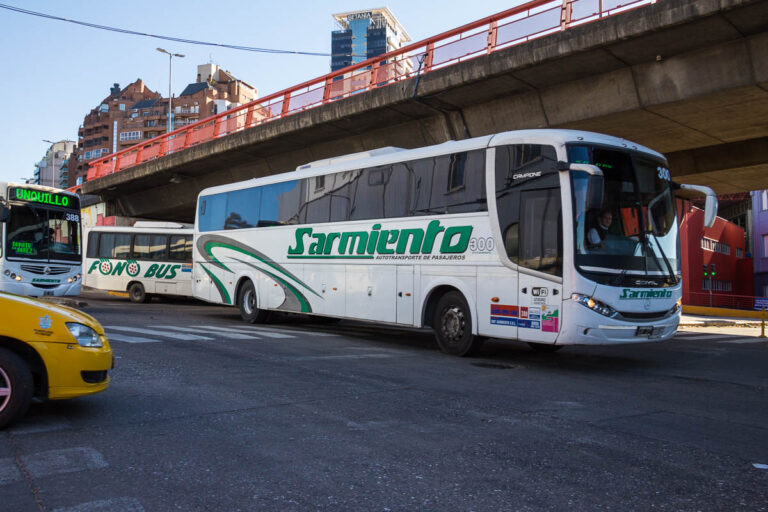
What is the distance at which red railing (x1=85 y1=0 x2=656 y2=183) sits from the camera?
14.4 meters

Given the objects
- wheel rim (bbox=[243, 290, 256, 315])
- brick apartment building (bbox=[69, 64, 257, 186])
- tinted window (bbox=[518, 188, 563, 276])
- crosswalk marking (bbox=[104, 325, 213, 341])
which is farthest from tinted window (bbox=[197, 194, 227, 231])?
brick apartment building (bbox=[69, 64, 257, 186])

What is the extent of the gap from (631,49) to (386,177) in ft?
18.9

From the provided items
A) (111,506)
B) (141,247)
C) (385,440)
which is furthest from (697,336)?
(141,247)

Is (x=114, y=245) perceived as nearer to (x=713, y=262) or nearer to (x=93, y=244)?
(x=93, y=244)

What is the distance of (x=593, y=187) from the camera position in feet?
30.9

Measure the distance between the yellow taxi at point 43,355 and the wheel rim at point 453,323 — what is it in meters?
6.63

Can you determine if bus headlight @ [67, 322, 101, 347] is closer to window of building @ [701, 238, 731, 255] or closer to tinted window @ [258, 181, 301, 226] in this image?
tinted window @ [258, 181, 301, 226]

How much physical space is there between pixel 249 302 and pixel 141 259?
12619 millimetres

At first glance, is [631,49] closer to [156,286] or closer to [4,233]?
[4,233]

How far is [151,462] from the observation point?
14.6 feet

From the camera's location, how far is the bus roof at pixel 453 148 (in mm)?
9750

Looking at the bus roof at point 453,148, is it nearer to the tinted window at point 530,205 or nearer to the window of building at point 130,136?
the tinted window at point 530,205

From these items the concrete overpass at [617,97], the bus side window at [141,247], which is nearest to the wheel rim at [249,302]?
the concrete overpass at [617,97]

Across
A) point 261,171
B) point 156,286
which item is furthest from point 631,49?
point 156,286
